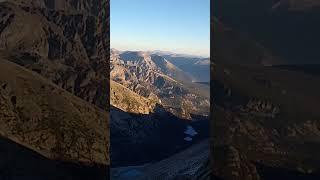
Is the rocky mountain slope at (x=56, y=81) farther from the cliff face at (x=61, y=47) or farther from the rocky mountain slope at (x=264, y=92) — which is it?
the rocky mountain slope at (x=264, y=92)

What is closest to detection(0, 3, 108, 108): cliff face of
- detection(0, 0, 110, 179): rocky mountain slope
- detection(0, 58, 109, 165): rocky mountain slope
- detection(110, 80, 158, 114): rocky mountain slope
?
detection(0, 0, 110, 179): rocky mountain slope

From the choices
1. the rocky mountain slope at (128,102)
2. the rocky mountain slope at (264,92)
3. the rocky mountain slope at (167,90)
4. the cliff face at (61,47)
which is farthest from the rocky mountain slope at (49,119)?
the rocky mountain slope at (167,90)

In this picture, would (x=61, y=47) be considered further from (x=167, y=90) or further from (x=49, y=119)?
(x=167, y=90)

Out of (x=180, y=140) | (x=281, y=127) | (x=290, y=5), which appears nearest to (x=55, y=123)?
(x=281, y=127)

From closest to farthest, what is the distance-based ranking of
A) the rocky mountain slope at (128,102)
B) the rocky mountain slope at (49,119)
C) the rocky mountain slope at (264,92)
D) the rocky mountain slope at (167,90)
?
the rocky mountain slope at (264,92), the rocky mountain slope at (49,119), the rocky mountain slope at (128,102), the rocky mountain slope at (167,90)

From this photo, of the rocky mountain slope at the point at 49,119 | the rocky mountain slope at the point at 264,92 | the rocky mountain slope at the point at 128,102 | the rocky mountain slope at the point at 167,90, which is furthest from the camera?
the rocky mountain slope at the point at 167,90

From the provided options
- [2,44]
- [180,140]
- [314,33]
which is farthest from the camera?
[180,140]

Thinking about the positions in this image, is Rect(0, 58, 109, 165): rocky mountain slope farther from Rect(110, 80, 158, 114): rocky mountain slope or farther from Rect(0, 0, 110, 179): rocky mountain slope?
Rect(110, 80, 158, 114): rocky mountain slope

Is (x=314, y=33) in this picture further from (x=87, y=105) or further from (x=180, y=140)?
(x=180, y=140)

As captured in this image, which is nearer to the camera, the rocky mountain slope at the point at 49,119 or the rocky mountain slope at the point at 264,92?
the rocky mountain slope at the point at 264,92
